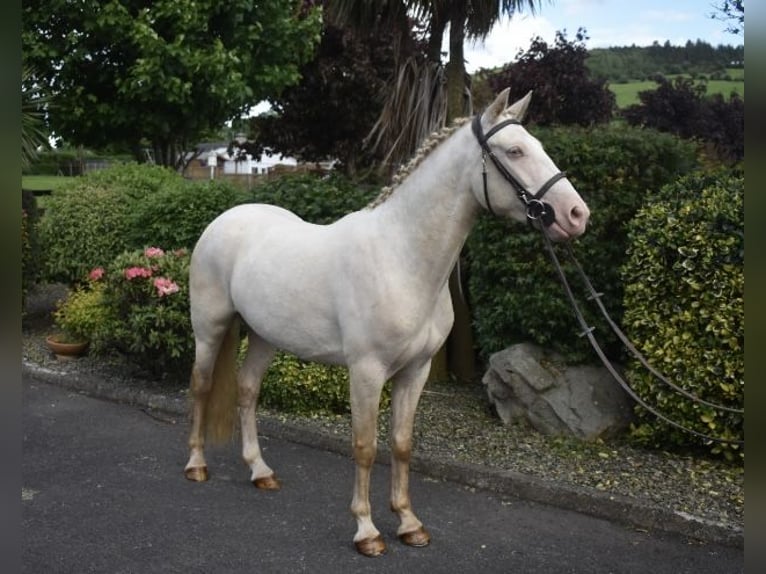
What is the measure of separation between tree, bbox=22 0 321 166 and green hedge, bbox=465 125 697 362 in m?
6.79

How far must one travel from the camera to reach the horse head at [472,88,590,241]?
10.3ft

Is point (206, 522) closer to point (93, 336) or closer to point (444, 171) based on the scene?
point (444, 171)

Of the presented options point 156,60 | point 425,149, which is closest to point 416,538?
point 425,149

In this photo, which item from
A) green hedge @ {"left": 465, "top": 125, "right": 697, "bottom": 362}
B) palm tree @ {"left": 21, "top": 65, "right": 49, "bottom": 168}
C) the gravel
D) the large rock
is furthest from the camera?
palm tree @ {"left": 21, "top": 65, "right": 49, "bottom": 168}

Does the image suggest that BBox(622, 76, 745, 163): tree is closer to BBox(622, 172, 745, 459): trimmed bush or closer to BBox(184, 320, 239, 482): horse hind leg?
BBox(622, 172, 745, 459): trimmed bush

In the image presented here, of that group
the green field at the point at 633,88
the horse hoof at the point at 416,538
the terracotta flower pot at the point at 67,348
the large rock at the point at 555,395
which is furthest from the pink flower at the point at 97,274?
the green field at the point at 633,88

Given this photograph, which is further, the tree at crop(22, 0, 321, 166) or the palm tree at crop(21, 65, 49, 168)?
the tree at crop(22, 0, 321, 166)

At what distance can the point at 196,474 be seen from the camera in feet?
15.7

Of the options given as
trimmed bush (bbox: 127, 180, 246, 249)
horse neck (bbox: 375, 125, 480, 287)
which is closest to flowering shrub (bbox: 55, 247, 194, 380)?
trimmed bush (bbox: 127, 180, 246, 249)

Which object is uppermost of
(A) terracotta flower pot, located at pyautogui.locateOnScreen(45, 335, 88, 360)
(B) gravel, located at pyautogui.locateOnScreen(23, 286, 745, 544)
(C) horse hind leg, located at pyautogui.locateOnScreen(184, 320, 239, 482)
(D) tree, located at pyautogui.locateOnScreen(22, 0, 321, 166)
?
(D) tree, located at pyautogui.locateOnScreen(22, 0, 321, 166)

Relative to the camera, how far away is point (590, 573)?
11.8 ft

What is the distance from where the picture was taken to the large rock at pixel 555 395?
545cm

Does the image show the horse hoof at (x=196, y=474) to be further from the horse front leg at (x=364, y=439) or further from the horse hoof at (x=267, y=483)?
the horse front leg at (x=364, y=439)

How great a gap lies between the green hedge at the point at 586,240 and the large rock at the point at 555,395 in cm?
15
